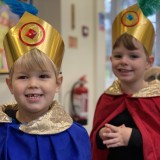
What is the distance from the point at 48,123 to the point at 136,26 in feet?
1.96

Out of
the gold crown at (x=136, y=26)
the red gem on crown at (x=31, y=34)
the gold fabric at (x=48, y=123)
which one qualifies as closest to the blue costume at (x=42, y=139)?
the gold fabric at (x=48, y=123)

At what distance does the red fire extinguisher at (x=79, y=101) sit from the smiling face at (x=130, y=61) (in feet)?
A: 3.31

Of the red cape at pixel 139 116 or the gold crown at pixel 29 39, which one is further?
the red cape at pixel 139 116

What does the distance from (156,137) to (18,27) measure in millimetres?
705

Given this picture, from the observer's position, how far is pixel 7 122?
1.01 meters

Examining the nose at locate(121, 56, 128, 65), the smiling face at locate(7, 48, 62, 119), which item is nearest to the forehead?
the smiling face at locate(7, 48, 62, 119)

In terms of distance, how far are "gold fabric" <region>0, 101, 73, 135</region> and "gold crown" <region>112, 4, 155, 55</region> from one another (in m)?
0.48

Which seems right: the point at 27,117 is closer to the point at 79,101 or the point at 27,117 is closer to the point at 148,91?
the point at 148,91

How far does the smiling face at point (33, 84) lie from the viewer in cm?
101

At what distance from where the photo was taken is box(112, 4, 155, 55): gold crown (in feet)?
4.27

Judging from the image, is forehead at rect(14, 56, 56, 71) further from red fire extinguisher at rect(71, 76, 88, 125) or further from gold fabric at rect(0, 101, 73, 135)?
red fire extinguisher at rect(71, 76, 88, 125)

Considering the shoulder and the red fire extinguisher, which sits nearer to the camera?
the shoulder

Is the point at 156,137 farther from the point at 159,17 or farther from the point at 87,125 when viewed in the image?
the point at 87,125

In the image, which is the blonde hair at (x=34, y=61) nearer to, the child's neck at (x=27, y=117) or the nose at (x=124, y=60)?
the child's neck at (x=27, y=117)
